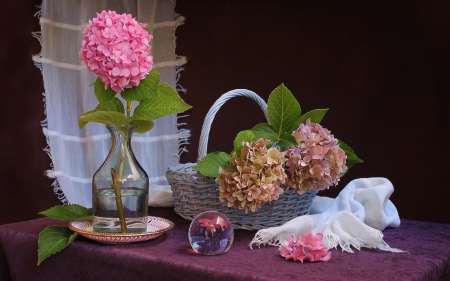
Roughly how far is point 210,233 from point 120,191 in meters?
0.21

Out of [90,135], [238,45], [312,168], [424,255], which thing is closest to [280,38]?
[238,45]

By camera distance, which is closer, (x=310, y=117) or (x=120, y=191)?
(x=120, y=191)

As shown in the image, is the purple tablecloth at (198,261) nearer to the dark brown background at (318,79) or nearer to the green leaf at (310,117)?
the green leaf at (310,117)

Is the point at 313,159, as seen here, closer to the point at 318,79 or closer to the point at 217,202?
the point at 217,202

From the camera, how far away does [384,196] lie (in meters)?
1.35

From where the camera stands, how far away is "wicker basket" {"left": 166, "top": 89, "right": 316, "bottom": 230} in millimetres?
1275

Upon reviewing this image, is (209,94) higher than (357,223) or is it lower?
higher

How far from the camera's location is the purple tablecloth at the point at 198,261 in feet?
3.17

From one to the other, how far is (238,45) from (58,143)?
2.72ft

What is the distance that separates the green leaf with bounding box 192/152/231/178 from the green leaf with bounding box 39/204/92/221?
0.27 m

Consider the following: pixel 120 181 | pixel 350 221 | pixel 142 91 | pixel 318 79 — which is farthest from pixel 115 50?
pixel 318 79

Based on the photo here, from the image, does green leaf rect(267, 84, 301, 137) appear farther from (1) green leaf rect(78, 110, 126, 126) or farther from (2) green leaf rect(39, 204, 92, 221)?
(2) green leaf rect(39, 204, 92, 221)

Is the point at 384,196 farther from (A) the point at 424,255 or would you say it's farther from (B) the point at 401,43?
(B) the point at 401,43

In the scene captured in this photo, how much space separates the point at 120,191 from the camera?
1.13m
